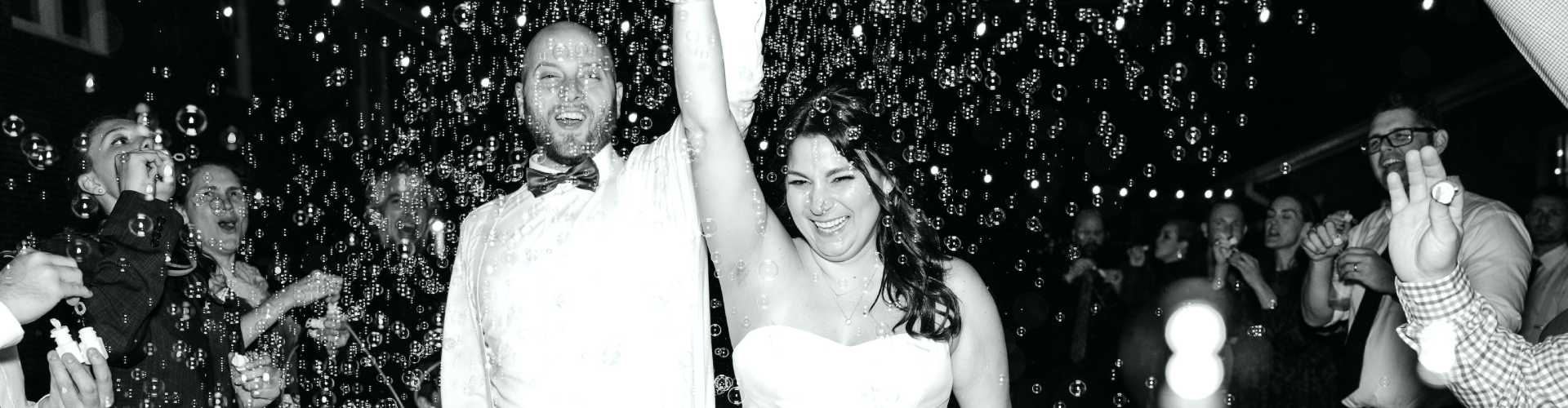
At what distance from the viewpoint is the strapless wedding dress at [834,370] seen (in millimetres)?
2676

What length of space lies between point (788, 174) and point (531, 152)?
798mm

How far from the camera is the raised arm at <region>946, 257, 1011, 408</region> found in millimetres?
2824

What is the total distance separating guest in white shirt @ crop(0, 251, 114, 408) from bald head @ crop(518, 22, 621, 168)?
1.05m

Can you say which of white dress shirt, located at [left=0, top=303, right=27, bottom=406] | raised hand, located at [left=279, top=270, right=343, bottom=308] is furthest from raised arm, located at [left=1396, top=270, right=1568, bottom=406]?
raised hand, located at [left=279, top=270, right=343, bottom=308]

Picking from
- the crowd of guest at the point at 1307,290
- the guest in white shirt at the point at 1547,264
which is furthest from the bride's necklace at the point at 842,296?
the guest in white shirt at the point at 1547,264

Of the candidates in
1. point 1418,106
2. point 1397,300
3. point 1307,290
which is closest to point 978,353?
point 1397,300

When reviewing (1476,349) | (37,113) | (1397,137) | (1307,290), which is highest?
(37,113)

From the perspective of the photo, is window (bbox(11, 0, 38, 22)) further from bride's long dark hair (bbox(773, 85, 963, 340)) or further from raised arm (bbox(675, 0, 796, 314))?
raised arm (bbox(675, 0, 796, 314))

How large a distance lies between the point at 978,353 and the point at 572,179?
110 centimetres

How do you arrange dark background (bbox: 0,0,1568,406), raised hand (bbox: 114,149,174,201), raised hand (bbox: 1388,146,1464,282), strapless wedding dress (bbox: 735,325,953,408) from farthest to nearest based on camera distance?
dark background (bbox: 0,0,1568,406) → raised hand (bbox: 114,149,174,201) → strapless wedding dress (bbox: 735,325,953,408) → raised hand (bbox: 1388,146,1464,282)

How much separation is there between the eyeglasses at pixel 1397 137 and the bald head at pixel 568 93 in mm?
2443

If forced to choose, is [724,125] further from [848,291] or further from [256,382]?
[256,382]

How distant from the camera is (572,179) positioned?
2.71 metres

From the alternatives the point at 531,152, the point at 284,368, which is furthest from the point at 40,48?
the point at 531,152
